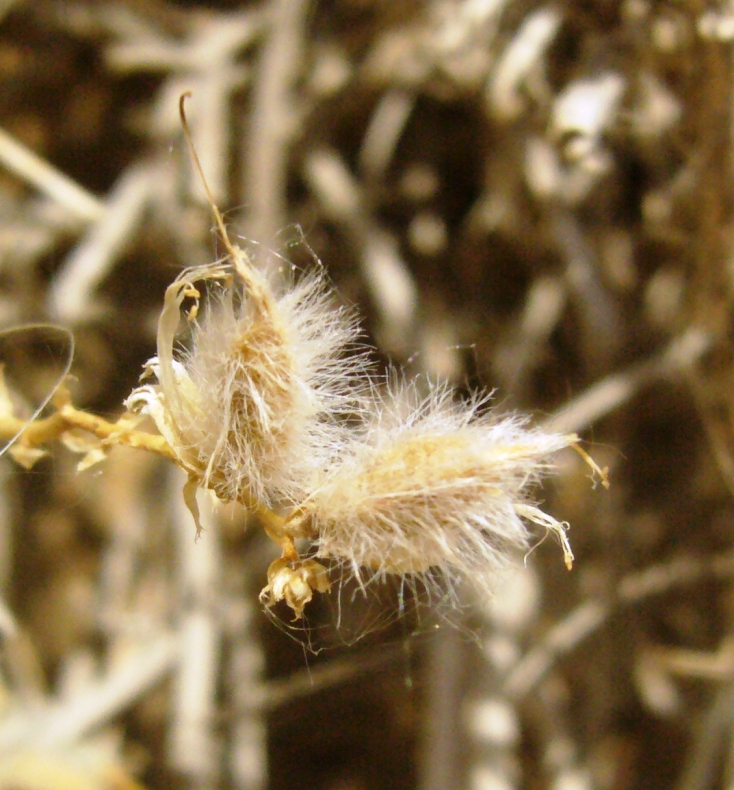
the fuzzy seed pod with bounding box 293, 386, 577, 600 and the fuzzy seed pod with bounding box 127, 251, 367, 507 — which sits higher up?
the fuzzy seed pod with bounding box 127, 251, 367, 507

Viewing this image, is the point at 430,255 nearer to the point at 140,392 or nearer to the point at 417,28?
the point at 417,28

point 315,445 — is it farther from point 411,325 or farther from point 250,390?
point 411,325

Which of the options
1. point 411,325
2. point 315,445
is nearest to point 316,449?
point 315,445

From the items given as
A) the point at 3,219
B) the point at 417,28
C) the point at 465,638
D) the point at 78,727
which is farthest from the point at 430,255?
the point at 78,727

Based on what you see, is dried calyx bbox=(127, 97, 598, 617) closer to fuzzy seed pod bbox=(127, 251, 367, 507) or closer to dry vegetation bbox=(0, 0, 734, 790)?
fuzzy seed pod bbox=(127, 251, 367, 507)

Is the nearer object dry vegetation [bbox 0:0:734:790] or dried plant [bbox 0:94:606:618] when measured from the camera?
dried plant [bbox 0:94:606:618]

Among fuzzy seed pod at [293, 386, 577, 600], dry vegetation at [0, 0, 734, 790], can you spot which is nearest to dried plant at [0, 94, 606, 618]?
Answer: fuzzy seed pod at [293, 386, 577, 600]
